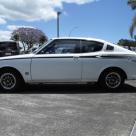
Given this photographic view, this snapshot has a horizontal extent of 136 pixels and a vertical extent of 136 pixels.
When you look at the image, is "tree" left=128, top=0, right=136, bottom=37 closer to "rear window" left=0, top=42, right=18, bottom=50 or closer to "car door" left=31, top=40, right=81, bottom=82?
"rear window" left=0, top=42, right=18, bottom=50

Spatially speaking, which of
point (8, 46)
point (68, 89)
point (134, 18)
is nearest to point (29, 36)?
point (134, 18)

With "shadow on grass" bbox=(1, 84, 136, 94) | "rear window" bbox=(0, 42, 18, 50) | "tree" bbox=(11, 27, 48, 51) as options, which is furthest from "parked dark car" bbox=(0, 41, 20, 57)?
"tree" bbox=(11, 27, 48, 51)

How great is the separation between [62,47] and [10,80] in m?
1.64

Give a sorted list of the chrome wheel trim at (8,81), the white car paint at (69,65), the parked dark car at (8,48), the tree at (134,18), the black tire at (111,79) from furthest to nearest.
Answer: the tree at (134,18), the parked dark car at (8,48), the black tire at (111,79), the chrome wheel trim at (8,81), the white car paint at (69,65)

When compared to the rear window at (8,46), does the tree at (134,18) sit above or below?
above

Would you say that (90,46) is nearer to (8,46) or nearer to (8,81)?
(8,81)

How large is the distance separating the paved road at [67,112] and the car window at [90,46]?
1.10m

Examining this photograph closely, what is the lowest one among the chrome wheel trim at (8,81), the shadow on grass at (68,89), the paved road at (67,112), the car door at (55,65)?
the paved road at (67,112)

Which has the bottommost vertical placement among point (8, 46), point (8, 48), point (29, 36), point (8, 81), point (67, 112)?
point (67, 112)

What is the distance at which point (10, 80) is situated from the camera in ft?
35.9

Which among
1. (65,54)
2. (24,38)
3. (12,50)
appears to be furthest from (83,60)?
(24,38)

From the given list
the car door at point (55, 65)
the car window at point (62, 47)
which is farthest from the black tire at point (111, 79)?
the car window at point (62, 47)

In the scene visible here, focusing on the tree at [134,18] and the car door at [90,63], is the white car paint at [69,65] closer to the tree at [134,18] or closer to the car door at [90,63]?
the car door at [90,63]

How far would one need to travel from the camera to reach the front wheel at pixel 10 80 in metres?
→ 10.9
